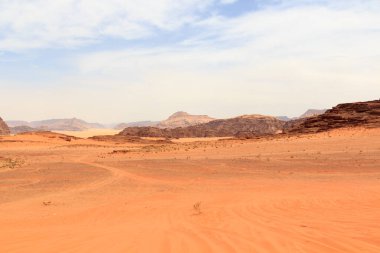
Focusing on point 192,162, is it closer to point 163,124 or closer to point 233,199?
point 233,199

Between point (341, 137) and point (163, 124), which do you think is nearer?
point (341, 137)

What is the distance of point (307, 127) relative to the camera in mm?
45375

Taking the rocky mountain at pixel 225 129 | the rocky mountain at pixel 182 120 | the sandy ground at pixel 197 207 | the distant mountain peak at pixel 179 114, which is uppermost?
the distant mountain peak at pixel 179 114

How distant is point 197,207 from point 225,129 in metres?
77.0

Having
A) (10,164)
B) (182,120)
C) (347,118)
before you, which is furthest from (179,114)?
(10,164)

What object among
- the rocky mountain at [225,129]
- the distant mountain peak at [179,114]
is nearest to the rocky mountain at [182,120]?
the distant mountain peak at [179,114]

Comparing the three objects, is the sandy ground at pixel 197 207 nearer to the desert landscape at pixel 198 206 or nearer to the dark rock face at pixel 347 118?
the desert landscape at pixel 198 206

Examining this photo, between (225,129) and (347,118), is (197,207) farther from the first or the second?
(225,129)

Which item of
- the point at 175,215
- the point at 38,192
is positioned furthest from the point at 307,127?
the point at 175,215

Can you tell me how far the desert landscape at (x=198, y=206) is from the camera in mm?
5863

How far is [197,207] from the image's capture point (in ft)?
30.1

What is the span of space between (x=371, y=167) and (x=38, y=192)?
14177 millimetres

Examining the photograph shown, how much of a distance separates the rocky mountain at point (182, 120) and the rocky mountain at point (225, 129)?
208ft

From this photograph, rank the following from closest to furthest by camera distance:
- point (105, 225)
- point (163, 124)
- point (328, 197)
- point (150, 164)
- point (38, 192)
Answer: point (105, 225)
point (328, 197)
point (38, 192)
point (150, 164)
point (163, 124)
